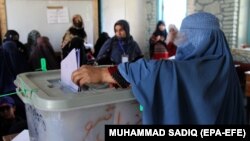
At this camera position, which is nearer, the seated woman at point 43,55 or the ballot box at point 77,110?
the ballot box at point 77,110

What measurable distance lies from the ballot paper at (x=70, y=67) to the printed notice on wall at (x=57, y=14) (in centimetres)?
472

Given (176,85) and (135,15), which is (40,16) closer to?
(135,15)

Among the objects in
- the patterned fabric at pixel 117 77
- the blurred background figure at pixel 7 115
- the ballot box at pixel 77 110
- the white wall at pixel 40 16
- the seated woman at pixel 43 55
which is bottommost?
the blurred background figure at pixel 7 115

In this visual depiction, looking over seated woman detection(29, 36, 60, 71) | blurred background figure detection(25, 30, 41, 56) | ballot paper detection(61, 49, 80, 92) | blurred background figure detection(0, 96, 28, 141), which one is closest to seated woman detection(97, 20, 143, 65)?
seated woman detection(29, 36, 60, 71)

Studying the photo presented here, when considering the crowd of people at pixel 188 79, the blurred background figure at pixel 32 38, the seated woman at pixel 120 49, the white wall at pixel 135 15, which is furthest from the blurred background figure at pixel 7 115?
the white wall at pixel 135 15

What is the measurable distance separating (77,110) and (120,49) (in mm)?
2629

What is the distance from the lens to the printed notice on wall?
214 inches

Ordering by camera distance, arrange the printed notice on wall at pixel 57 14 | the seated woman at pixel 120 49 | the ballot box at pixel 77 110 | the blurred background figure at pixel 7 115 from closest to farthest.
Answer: the ballot box at pixel 77 110 → the blurred background figure at pixel 7 115 → the seated woman at pixel 120 49 → the printed notice on wall at pixel 57 14

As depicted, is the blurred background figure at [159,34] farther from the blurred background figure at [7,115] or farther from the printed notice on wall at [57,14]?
the blurred background figure at [7,115]

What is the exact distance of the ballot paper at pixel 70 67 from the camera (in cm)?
89

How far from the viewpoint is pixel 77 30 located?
16.4ft

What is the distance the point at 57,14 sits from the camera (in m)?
5.50

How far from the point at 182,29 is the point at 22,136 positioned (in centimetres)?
79

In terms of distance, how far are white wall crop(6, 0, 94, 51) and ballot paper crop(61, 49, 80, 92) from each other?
4582mm
